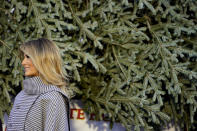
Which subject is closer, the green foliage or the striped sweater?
the striped sweater

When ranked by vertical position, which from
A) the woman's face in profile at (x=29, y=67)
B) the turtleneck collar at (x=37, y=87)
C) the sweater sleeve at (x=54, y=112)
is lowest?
the sweater sleeve at (x=54, y=112)

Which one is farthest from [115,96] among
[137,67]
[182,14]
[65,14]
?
[182,14]

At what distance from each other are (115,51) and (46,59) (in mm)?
3187

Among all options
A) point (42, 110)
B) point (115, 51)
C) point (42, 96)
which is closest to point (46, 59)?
point (42, 96)

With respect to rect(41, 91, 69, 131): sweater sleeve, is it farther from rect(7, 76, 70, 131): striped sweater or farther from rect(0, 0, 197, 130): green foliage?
rect(0, 0, 197, 130): green foliage

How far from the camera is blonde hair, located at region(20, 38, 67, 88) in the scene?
96.7 inches

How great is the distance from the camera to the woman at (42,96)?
237 cm

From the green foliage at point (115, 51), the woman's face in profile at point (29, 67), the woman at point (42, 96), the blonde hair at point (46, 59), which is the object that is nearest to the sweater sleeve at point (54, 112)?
Answer: the woman at point (42, 96)

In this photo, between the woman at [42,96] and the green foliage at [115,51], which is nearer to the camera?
the woman at [42,96]

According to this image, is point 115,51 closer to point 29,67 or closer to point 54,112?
point 29,67

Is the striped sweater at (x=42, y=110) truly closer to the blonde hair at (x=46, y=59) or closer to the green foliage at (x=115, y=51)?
the blonde hair at (x=46, y=59)

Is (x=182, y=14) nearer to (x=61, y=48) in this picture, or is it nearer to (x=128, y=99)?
(x=128, y=99)

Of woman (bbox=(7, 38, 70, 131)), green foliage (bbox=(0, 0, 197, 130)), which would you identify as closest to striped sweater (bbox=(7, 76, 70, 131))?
woman (bbox=(7, 38, 70, 131))

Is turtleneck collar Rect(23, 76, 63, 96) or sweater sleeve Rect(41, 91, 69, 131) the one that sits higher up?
turtleneck collar Rect(23, 76, 63, 96)
